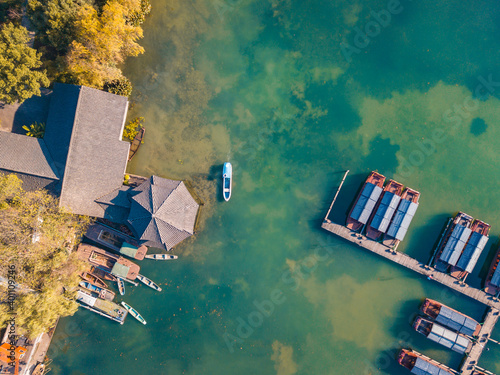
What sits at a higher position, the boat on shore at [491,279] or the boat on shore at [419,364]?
the boat on shore at [491,279]

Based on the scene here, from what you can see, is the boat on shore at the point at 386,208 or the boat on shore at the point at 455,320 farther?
the boat on shore at the point at 455,320

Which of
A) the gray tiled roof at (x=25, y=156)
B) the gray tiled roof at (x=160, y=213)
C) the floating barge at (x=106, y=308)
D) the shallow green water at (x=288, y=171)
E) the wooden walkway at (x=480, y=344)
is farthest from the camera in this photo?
the shallow green water at (x=288, y=171)

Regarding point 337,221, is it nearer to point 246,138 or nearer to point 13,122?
point 246,138

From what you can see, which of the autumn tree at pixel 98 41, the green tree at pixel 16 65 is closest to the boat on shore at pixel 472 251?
the autumn tree at pixel 98 41

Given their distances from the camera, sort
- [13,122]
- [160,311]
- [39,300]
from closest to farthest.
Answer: [39,300], [13,122], [160,311]

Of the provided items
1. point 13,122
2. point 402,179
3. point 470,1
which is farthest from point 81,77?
point 470,1

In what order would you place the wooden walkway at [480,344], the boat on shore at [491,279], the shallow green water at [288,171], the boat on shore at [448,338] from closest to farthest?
the boat on shore at [448,338] → the boat on shore at [491,279] → the wooden walkway at [480,344] → the shallow green water at [288,171]

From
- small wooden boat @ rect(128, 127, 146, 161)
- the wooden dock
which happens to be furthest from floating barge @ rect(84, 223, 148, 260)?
the wooden dock

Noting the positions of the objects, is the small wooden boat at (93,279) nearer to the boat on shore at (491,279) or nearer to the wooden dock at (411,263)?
the wooden dock at (411,263)

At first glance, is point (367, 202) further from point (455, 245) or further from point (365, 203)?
point (455, 245)
